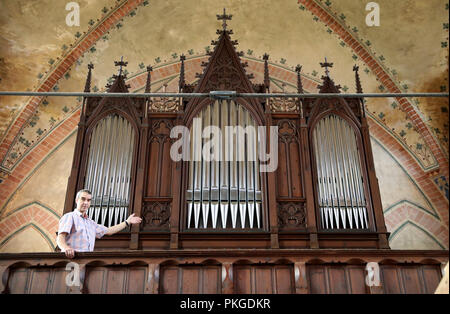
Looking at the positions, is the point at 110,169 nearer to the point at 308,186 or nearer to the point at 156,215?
the point at 156,215

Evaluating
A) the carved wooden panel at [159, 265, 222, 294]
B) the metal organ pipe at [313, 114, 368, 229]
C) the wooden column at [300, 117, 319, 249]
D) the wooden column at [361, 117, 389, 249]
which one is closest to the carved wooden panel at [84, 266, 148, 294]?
the carved wooden panel at [159, 265, 222, 294]

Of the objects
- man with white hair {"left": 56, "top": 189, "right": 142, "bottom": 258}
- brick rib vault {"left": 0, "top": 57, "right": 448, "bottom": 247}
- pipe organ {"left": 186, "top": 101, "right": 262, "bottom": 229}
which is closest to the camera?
man with white hair {"left": 56, "top": 189, "right": 142, "bottom": 258}

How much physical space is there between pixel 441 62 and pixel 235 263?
636 cm

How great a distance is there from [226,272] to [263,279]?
0.38m

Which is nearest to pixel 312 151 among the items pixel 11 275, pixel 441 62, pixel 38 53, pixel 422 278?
pixel 422 278

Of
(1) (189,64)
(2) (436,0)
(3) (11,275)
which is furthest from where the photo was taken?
(1) (189,64)

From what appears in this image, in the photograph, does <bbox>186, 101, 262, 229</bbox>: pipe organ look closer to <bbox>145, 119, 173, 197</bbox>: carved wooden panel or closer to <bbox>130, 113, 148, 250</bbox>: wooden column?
<bbox>145, 119, 173, 197</bbox>: carved wooden panel

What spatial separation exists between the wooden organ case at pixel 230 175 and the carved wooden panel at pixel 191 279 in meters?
1.64

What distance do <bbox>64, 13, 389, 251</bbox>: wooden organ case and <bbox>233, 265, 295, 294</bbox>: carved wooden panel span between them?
1.61 meters

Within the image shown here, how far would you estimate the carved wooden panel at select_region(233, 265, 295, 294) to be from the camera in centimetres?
503

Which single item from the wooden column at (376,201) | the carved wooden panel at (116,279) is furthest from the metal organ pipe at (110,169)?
the wooden column at (376,201)

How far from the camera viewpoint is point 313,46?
1048 centimetres

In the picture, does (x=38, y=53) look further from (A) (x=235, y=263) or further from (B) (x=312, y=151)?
(A) (x=235, y=263)

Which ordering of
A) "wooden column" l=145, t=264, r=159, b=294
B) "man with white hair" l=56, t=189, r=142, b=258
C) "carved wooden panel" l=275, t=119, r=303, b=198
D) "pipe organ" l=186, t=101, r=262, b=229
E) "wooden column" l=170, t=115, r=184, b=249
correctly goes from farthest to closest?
1. "carved wooden panel" l=275, t=119, r=303, b=198
2. "pipe organ" l=186, t=101, r=262, b=229
3. "wooden column" l=170, t=115, r=184, b=249
4. "man with white hair" l=56, t=189, r=142, b=258
5. "wooden column" l=145, t=264, r=159, b=294
